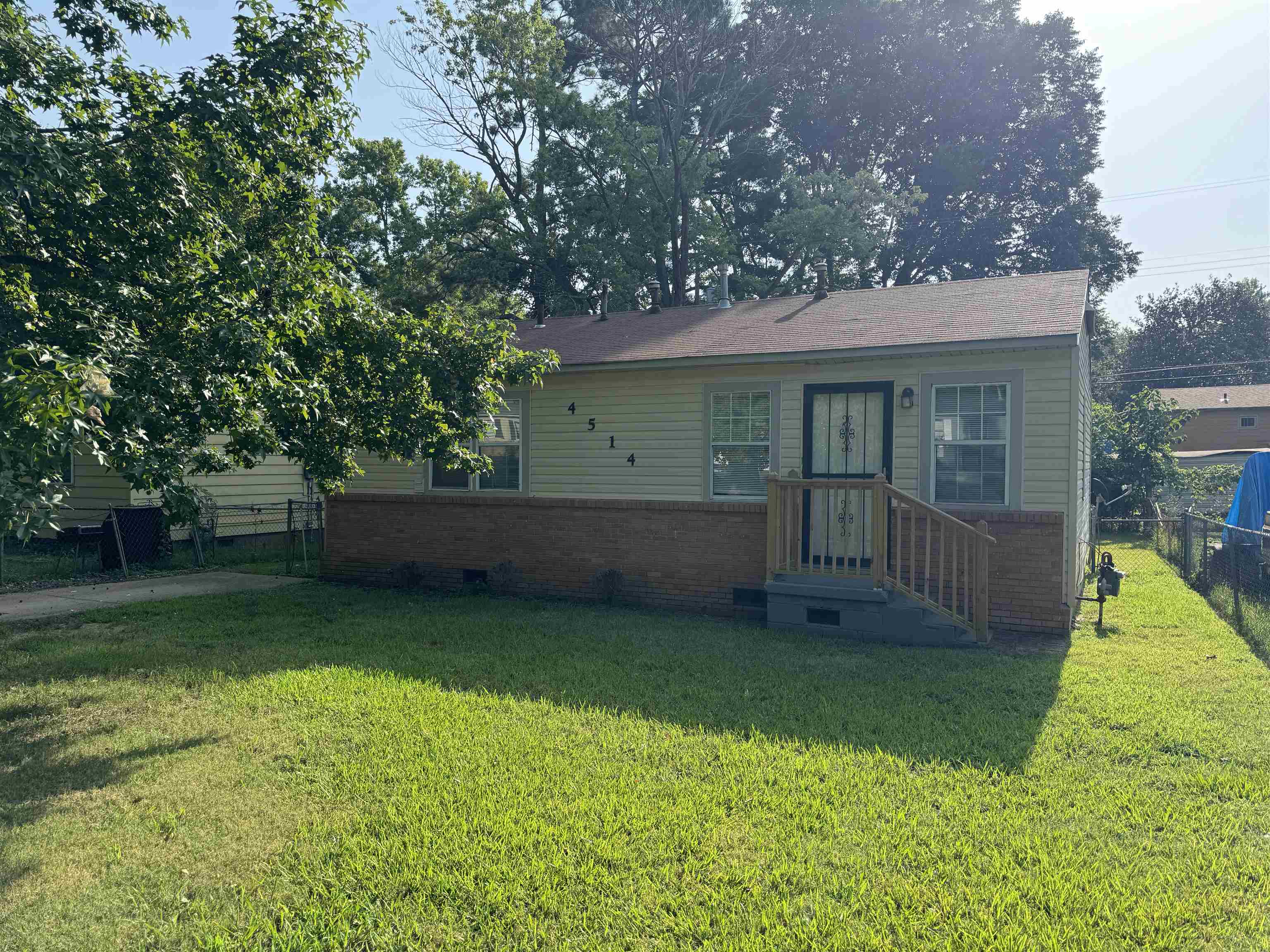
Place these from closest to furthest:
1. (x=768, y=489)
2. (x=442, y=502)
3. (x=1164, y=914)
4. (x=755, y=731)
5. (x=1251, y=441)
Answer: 1. (x=1164, y=914)
2. (x=755, y=731)
3. (x=768, y=489)
4. (x=442, y=502)
5. (x=1251, y=441)

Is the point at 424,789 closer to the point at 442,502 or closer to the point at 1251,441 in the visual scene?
the point at 442,502

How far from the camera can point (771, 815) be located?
3.93m

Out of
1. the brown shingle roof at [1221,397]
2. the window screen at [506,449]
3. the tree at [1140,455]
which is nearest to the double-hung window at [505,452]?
the window screen at [506,449]

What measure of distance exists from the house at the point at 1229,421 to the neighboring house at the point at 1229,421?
18mm

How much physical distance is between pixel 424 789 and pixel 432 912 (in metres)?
1.15

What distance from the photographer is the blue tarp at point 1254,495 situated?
12297 mm

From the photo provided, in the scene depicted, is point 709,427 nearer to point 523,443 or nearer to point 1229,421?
point 523,443

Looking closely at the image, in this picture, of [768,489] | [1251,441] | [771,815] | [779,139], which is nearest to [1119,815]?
[771,815]

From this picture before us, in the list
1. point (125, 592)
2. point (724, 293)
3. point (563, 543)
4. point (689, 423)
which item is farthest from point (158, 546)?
point (724, 293)

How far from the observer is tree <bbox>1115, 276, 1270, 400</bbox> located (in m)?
47.0

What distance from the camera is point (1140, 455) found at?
64.3 ft

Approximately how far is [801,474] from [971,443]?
1.77 meters

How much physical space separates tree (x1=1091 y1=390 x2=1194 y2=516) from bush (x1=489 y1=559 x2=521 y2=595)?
15806 millimetres

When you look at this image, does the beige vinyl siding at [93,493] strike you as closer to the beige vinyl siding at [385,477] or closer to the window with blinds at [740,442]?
the beige vinyl siding at [385,477]
